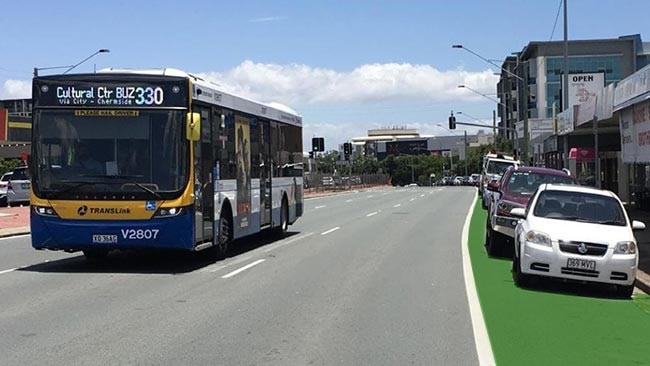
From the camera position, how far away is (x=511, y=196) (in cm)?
1841

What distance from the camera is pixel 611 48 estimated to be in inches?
4227

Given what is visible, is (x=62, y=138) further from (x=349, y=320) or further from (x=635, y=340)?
(x=635, y=340)

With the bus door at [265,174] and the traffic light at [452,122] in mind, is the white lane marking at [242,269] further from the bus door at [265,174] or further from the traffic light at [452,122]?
the traffic light at [452,122]

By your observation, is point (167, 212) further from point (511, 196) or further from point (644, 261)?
point (644, 261)

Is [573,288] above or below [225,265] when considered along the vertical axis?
below

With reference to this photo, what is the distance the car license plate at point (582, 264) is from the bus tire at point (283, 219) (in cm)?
1044

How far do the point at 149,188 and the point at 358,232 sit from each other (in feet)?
37.9

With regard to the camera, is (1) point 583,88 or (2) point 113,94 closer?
(2) point 113,94

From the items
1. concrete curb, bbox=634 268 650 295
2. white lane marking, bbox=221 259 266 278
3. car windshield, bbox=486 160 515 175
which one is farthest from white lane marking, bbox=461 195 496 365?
car windshield, bbox=486 160 515 175

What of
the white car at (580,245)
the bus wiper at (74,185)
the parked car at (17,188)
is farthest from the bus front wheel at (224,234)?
the parked car at (17,188)

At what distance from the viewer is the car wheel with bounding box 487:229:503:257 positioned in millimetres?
18172

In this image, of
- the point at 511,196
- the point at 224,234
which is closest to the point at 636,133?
the point at 511,196

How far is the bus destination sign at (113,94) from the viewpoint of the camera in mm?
14086

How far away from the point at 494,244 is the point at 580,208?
444cm
